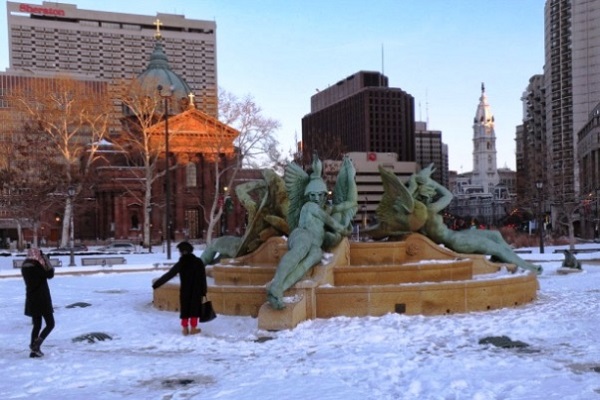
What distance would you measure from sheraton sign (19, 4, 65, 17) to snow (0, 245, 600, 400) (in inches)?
6403

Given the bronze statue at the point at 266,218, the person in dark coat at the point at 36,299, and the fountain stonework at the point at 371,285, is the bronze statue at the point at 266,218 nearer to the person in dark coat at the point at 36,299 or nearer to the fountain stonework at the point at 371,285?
the fountain stonework at the point at 371,285

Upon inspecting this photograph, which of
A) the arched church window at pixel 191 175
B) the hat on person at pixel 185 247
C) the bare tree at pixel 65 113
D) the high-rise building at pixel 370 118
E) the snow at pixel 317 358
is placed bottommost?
the snow at pixel 317 358

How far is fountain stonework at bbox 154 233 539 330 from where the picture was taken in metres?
12.0

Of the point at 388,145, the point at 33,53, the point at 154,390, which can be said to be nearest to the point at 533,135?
the point at 388,145

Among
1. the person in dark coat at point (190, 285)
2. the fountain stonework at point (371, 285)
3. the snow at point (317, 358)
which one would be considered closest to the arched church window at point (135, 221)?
the fountain stonework at point (371, 285)

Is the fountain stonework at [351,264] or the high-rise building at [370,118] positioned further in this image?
the high-rise building at [370,118]

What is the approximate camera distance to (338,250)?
13.2 meters

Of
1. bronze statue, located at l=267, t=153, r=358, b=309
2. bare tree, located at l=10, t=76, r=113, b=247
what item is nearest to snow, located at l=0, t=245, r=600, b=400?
bronze statue, located at l=267, t=153, r=358, b=309

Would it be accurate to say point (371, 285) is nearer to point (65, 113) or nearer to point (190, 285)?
point (190, 285)

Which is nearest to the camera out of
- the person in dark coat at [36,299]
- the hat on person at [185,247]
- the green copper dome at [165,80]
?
the person in dark coat at [36,299]

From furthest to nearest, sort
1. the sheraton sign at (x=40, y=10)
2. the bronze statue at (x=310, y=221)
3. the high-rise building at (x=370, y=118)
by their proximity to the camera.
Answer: the high-rise building at (x=370, y=118)
the sheraton sign at (x=40, y=10)
the bronze statue at (x=310, y=221)

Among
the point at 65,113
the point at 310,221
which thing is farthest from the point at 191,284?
the point at 65,113

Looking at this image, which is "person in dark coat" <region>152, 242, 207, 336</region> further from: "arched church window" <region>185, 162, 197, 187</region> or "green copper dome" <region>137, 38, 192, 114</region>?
"arched church window" <region>185, 162, 197, 187</region>

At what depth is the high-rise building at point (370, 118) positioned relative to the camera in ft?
544
